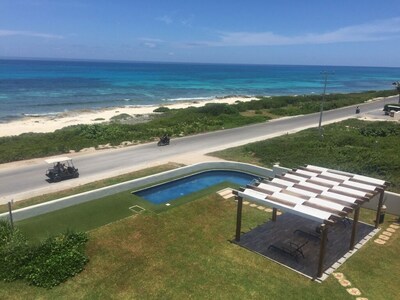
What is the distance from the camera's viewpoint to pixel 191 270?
13289 mm

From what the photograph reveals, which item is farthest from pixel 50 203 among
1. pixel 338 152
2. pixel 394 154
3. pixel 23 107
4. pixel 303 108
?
pixel 23 107

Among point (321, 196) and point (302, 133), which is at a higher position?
point (321, 196)

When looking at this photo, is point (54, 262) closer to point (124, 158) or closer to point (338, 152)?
point (124, 158)

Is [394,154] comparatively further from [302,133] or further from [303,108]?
[303,108]

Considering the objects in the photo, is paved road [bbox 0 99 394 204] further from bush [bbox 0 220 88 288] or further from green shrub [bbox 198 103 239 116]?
green shrub [bbox 198 103 239 116]

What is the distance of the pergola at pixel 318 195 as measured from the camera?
12992 millimetres

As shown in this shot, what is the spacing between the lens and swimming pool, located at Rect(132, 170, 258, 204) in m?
21.3

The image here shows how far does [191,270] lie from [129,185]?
374 inches

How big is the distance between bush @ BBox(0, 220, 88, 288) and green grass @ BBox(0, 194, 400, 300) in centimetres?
32

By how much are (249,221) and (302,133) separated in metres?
22.8

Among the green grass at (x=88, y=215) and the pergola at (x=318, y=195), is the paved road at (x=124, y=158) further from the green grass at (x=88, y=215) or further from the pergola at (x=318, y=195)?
the pergola at (x=318, y=195)

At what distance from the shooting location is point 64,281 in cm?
1253

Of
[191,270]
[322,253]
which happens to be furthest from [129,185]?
[322,253]

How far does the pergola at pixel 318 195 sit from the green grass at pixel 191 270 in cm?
114
